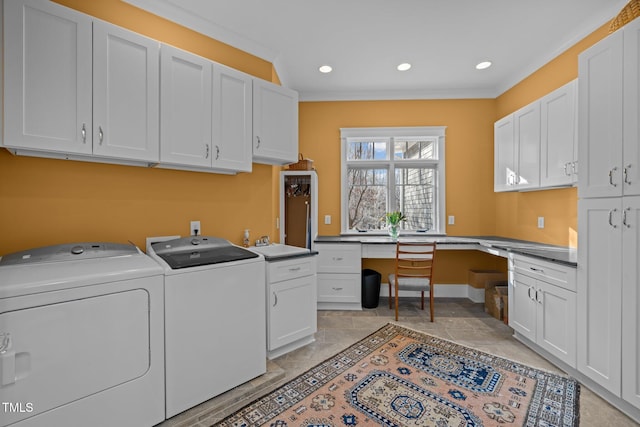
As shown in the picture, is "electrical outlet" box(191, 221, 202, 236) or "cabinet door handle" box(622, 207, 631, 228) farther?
"electrical outlet" box(191, 221, 202, 236)

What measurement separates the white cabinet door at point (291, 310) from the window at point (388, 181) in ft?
5.55

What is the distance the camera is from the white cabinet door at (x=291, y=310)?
90.7 inches

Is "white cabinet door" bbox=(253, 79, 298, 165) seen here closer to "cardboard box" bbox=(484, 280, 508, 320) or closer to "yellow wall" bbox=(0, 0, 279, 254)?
"yellow wall" bbox=(0, 0, 279, 254)

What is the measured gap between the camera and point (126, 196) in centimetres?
207

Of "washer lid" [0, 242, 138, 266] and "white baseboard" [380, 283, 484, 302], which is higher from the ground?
"washer lid" [0, 242, 138, 266]

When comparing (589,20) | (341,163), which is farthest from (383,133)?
A: (589,20)

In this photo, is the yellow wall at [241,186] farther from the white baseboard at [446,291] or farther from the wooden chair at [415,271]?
the wooden chair at [415,271]

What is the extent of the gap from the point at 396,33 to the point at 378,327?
299cm

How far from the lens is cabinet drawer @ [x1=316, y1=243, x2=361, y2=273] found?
3445mm

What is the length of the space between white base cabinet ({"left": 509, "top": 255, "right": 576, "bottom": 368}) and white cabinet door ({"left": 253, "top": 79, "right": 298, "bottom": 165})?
2.42 meters

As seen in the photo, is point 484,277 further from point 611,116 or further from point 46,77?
point 46,77

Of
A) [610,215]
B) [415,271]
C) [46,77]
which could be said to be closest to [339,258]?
[415,271]

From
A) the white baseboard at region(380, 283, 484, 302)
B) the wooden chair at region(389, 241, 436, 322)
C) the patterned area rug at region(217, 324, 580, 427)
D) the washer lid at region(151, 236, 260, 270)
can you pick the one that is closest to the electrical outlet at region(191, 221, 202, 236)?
the washer lid at region(151, 236, 260, 270)

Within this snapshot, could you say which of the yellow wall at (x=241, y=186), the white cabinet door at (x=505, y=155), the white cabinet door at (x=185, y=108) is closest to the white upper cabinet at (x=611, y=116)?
the yellow wall at (x=241, y=186)
